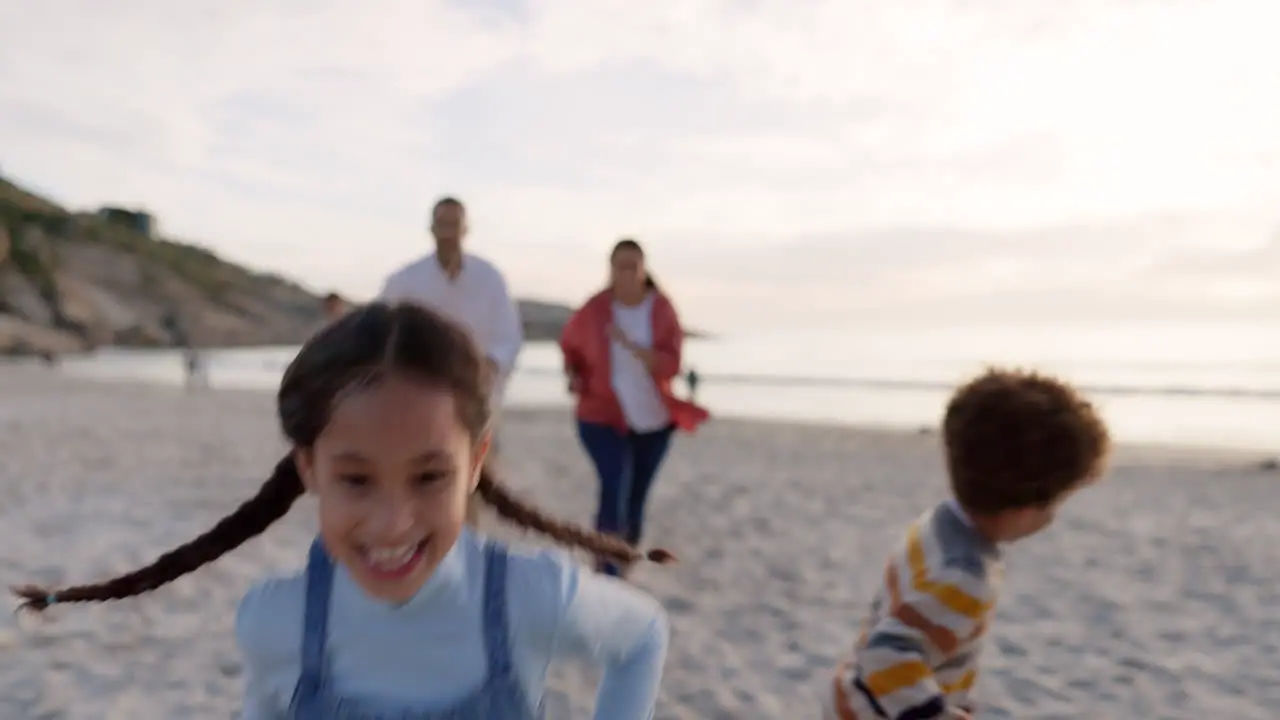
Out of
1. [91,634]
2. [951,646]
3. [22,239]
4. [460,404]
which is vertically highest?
[22,239]

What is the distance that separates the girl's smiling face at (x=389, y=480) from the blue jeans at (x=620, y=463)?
4.16 metres

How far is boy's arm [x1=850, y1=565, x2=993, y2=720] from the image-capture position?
2049 mm

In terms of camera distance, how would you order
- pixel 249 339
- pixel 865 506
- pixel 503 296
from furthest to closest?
1. pixel 249 339
2. pixel 865 506
3. pixel 503 296

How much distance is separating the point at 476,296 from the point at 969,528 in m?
4.00

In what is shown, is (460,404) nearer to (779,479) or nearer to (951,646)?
(951,646)

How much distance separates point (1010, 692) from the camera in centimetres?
458

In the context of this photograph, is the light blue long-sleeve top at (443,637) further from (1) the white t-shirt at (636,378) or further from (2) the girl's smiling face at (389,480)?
(1) the white t-shirt at (636,378)

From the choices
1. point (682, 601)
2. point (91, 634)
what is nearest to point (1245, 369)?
point (682, 601)

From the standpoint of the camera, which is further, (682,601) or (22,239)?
(22,239)

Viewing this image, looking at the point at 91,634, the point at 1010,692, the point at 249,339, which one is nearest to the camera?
the point at 1010,692

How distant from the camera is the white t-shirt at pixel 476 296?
5.76 metres

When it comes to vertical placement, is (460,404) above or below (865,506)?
above

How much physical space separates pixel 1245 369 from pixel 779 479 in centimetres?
2969

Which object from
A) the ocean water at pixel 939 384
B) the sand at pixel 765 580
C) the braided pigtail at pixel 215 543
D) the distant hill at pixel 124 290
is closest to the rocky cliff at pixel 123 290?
the distant hill at pixel 124 290
